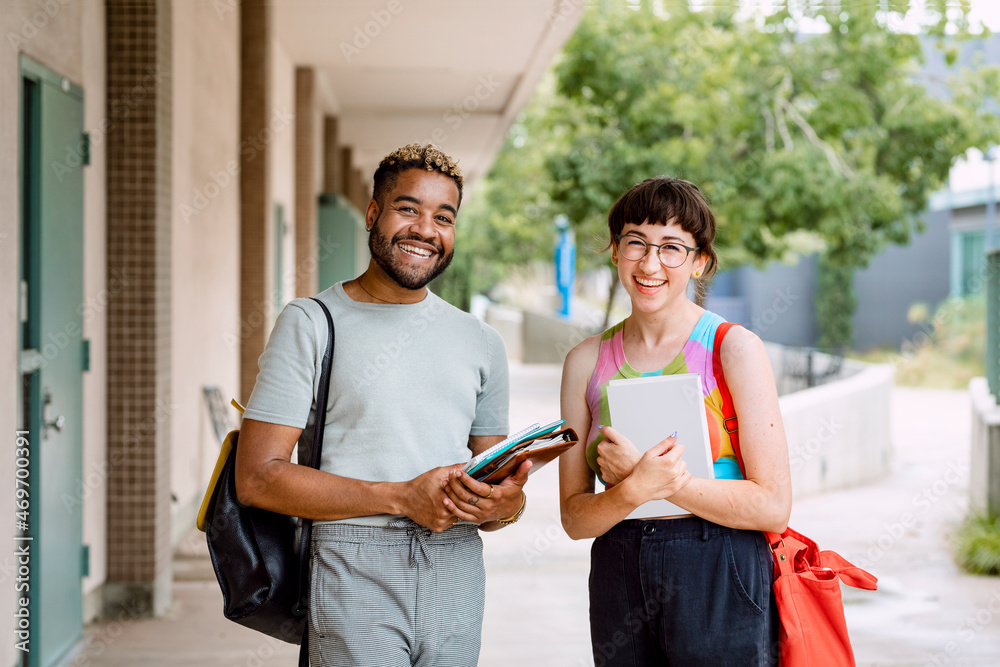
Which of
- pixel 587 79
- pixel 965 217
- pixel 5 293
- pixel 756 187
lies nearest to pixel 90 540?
pixel 5 293

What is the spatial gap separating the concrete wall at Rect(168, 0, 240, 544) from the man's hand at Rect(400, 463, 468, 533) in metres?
3.32

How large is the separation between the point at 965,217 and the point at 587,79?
44.7ft

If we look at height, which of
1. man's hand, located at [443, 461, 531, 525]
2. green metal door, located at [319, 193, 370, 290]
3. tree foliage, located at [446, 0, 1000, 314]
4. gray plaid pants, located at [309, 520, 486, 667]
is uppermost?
tree foliage, located at [446, 0, 1000, 314]

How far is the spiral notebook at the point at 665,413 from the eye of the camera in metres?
1.82

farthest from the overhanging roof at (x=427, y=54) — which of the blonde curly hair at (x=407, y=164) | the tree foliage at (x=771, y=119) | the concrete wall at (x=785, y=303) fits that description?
the concrete wall at (x=785, y=303)

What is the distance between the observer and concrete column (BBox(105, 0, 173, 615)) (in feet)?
14.6

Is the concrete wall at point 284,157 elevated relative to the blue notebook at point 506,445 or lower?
elevated

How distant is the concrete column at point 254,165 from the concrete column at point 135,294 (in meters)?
3.02

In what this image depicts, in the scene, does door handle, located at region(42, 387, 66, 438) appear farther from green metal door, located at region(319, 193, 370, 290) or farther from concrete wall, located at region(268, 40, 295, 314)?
green metal door, located at region(319, 193, 370, 290)

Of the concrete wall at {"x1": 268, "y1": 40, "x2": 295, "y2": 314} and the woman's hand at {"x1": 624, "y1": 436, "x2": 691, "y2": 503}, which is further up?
the concrete wall at {"x1": 268, "y1": 40, "x2": 295, "y2": 314}

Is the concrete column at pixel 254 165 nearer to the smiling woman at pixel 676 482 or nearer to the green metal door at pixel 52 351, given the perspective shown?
the green metal door at pixel 52 351

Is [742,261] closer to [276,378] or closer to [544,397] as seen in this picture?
[544,397]

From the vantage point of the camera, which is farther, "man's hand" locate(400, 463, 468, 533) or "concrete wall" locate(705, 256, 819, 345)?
"concrete wall" locate(705, 256, 819, 345)

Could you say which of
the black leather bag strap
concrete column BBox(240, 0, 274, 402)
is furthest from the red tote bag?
concrete column BBox(240, 0, 274, 402)
